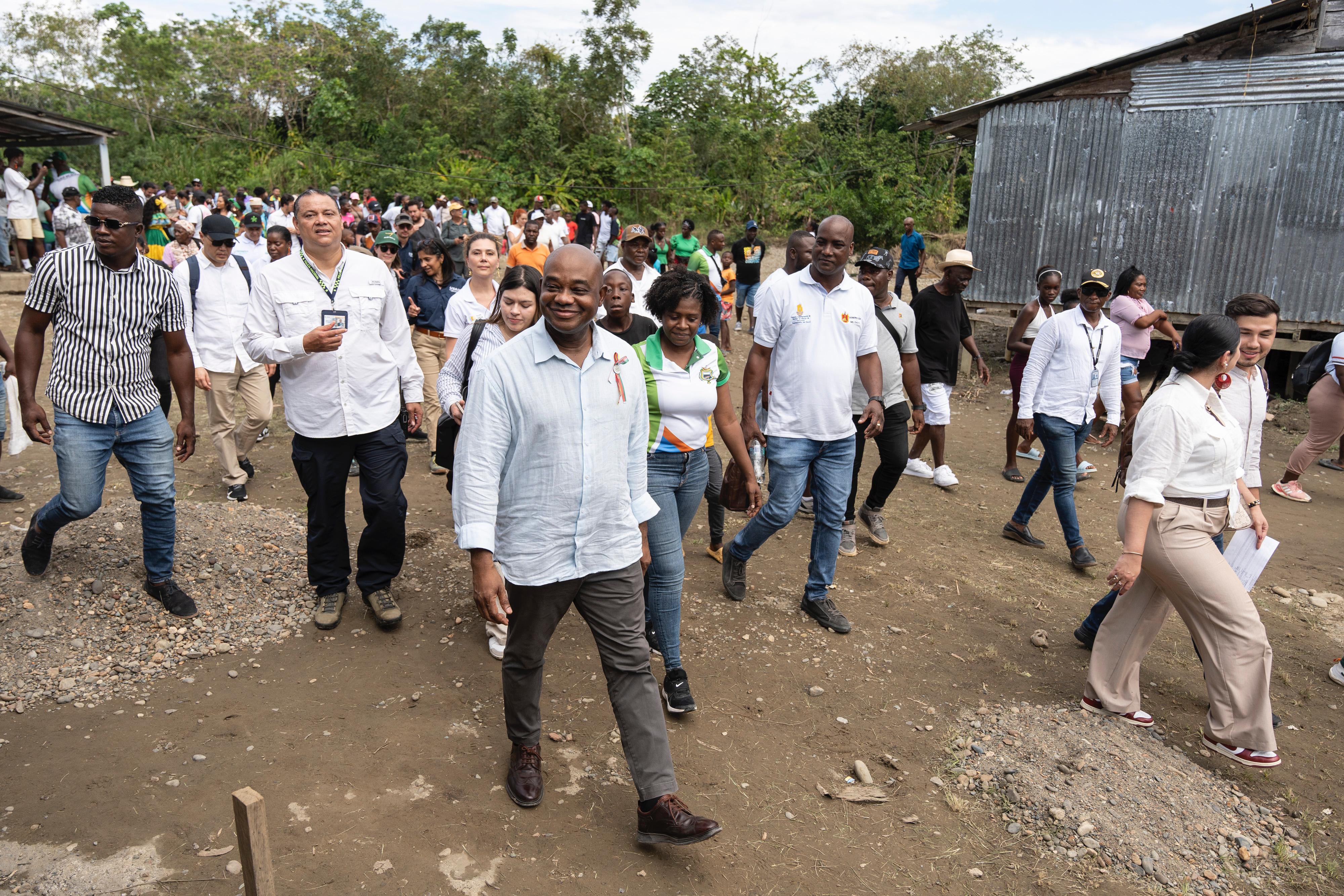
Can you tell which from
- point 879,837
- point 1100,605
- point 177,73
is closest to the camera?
point 879,837

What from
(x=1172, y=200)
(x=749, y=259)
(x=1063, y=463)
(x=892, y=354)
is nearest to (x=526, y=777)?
(x=892, y=354)

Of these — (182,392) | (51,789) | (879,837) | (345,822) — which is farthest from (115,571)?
(879,837)

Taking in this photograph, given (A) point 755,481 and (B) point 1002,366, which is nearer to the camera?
(A) point 755,481

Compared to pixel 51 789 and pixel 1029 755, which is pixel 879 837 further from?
pixel 51 789

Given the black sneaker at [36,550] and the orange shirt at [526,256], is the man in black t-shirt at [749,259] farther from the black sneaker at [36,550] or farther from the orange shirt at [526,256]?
the black sneaker at [36,550]

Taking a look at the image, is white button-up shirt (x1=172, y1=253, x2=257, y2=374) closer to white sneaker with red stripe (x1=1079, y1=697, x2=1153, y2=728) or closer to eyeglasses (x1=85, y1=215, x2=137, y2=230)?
eyeglasses (x1=85, y1=215, x2=137, y2=230)

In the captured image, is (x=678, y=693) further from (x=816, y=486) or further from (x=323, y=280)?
(x=323, y=280)

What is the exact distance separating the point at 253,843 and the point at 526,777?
1.39 metres

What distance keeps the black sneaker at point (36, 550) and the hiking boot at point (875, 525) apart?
4908 millimetres

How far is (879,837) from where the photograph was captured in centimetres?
333

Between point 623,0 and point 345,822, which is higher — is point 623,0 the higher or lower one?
the higher one

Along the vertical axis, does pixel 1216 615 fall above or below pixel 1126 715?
above

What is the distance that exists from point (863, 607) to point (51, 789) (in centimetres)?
401

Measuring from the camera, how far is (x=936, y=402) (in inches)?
295
